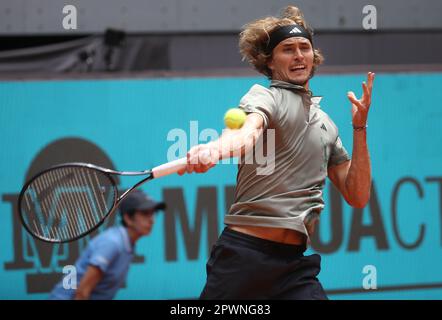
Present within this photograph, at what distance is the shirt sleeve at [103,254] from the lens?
16.3 ft

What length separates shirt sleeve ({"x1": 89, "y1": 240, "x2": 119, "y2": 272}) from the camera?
498 cm

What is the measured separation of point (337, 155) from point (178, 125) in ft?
8.15

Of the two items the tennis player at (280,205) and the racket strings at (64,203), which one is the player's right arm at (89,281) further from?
the tennis player at (280,205)

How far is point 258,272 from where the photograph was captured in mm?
3471

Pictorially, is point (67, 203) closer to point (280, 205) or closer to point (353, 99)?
point (280, 205)

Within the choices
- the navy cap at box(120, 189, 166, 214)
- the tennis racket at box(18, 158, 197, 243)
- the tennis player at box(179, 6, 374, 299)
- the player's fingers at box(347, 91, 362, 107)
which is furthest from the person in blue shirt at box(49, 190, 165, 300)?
the player's fingers at box(347, 91, 362, 107)

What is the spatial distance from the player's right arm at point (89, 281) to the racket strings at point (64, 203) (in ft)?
4.13

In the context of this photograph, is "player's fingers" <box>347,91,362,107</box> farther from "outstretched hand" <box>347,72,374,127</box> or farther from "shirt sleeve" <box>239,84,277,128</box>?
"shirt sleeve" <box>239,84,277,128</box>

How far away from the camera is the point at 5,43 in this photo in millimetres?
6836

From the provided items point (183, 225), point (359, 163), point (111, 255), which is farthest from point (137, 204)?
point (359, 163)

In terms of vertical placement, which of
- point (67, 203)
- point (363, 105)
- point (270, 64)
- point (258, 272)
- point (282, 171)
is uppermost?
point (270, 64)

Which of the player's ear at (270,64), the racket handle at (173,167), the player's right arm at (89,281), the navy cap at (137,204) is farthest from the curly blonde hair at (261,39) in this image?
the player's right arm at (89,281)

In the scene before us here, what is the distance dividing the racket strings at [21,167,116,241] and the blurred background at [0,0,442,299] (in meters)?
2.23
